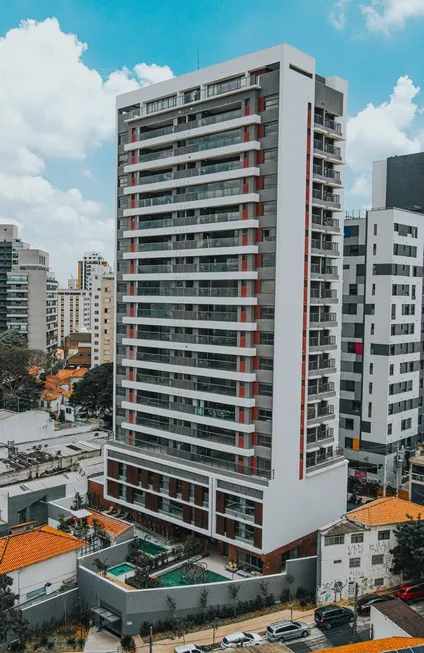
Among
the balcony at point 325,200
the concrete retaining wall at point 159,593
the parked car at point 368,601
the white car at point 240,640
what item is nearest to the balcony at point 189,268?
the balcony at point 325,200

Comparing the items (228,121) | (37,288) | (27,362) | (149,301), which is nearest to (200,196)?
(228,121)

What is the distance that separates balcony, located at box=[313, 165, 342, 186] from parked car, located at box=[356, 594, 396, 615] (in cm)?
2450

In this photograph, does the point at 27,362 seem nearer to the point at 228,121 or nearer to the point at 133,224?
the point at 133,224

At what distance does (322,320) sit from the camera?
4112 cm

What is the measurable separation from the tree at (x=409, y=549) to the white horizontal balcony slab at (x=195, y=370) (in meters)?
11.9

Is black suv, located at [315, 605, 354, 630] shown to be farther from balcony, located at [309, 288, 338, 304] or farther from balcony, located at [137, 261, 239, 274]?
balcony, located at [137, 261, 239, 274]

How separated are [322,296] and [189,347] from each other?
9.29 metres

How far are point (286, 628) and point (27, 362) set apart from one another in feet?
207

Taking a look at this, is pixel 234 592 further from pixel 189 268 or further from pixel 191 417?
pixel 189 268

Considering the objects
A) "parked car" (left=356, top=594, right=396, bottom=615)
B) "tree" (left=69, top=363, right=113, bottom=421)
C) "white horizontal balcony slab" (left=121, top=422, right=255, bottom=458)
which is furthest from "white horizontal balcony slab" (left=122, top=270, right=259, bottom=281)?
"tree" (left=69, top=363, right=113, bottom=421)

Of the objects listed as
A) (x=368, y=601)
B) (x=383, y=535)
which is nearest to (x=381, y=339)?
(x=383, y=535)

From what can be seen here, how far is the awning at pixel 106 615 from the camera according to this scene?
3303cm

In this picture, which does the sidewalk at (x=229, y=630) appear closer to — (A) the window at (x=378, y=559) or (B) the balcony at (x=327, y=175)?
(A) the window at (x=378, y=559)

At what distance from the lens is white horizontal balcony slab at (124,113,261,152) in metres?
37.2
